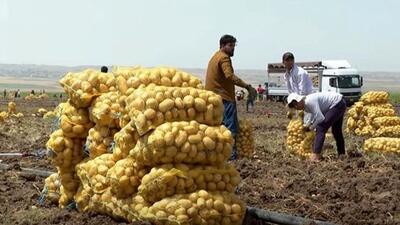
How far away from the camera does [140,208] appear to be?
550 cm

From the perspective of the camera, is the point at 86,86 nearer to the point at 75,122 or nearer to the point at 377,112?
the point at 75,122

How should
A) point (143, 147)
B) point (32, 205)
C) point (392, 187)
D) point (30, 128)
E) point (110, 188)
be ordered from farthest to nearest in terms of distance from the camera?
point (30, 128), point (392, 187), point (32, 205), point (110, 188), point (143, 147)

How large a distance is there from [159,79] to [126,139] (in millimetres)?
635

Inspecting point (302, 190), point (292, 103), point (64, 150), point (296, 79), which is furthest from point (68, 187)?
point (296, 79)

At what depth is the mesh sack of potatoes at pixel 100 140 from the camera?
6.30 metres

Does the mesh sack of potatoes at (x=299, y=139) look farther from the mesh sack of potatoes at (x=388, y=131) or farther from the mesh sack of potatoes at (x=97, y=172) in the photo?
the mesh sack of potatoes at (x=97, y=172)

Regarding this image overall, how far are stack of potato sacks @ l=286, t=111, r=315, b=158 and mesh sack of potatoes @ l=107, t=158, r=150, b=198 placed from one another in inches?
229

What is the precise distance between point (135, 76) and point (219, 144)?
1.14m

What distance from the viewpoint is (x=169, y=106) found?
215 inches

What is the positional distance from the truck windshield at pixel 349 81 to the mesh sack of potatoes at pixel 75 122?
39774mm

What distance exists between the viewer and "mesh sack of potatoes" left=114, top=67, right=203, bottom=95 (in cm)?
592

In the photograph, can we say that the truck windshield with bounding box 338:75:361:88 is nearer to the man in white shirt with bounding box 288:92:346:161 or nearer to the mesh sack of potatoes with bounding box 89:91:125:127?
the man in white shirt with bounding box 288:92:346:161

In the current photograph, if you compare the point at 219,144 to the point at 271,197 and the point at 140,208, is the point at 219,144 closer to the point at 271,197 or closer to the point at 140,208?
the point at 140,208

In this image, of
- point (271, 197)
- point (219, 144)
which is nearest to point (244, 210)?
point (219, 144)
